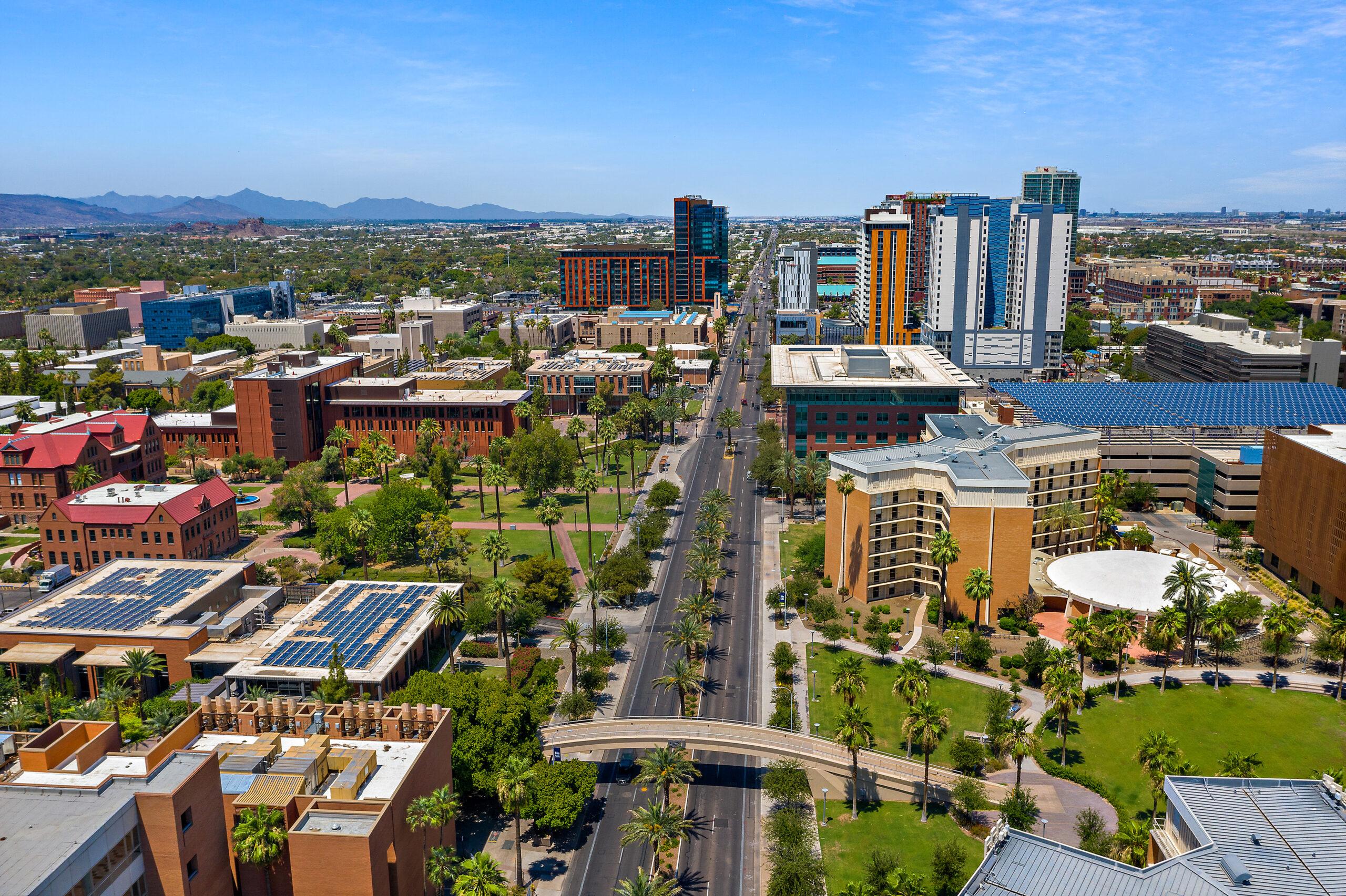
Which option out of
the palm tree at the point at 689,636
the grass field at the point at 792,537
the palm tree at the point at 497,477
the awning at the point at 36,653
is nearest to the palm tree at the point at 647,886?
the palm tree at the point at 689,636

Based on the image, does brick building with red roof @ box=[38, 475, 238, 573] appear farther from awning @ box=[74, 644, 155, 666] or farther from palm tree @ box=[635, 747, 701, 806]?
palm tree @ box=[635, 747, 701, 806]

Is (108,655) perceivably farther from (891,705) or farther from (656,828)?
(891,705)

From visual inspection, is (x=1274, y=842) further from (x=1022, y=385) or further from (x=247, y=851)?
(x=1022, y=385)

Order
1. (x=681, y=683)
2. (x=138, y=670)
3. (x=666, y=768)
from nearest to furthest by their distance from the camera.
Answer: (x=666, y=768) → (x=681, y=683) → (x=138, y=670)

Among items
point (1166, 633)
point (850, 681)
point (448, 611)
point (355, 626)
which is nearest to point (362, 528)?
point (355, 626)

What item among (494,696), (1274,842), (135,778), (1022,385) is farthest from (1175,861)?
(1022,385)
